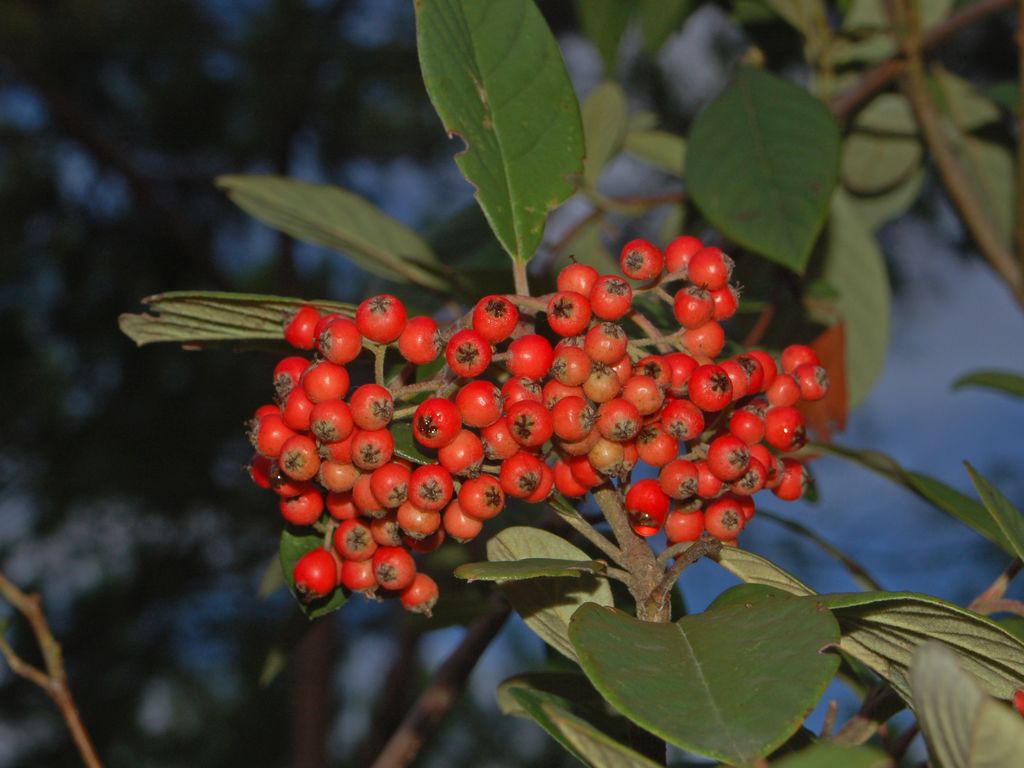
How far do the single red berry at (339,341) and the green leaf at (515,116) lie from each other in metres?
0.18

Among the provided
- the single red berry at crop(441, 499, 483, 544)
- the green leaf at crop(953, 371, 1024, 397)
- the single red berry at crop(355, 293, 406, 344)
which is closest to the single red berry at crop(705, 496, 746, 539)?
the single red berry at crop(441, 499, 483, 544)

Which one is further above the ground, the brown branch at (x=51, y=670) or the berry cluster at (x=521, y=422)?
the berry cluster at (x=521, y=422)

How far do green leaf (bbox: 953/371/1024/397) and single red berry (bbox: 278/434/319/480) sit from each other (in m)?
0.87

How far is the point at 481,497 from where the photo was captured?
776 mm

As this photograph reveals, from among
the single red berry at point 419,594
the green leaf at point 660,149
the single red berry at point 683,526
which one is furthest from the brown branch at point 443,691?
the green leaf at point 660,149

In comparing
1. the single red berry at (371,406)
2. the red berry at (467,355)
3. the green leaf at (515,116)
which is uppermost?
the green leaf at (515,116)

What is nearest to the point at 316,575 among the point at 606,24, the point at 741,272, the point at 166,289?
the point at 741,272

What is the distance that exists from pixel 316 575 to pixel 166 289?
13.7 feet

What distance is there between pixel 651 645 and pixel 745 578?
0.19 metres

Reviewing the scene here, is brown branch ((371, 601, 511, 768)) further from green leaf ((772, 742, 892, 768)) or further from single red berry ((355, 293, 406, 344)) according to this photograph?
green leaf ((772, 742, 892, 768))

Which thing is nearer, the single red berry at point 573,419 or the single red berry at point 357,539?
the single red berry at point 573,419

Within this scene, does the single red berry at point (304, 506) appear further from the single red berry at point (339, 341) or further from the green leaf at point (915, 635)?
the green leaf at point (915, 635)

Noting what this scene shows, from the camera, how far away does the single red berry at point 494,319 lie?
785mm

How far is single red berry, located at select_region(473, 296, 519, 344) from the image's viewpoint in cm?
79
